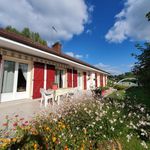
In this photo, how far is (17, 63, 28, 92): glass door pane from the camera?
7758 mm

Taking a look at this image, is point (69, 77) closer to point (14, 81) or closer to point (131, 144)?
point (14, 81)

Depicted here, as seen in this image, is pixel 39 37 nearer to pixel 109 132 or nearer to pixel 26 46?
pixel 26 46

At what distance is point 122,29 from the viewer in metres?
10.5

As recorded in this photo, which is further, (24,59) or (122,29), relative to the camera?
(122,29)

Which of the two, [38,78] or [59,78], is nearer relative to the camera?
[38,78]

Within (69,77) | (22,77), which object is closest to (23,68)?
(22,77)

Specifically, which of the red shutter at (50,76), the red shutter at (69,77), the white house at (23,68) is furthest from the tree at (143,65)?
the red shutter at (69,77)

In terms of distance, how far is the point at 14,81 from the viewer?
7301 millimetres

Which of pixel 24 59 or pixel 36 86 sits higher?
pixel 24 59

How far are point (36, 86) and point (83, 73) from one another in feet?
31.3

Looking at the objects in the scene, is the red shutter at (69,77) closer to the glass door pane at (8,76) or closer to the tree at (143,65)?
Answer: the glass door pane at (8,76)

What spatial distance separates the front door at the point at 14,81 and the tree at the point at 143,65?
6.33 metres

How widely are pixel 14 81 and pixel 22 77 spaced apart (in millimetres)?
742

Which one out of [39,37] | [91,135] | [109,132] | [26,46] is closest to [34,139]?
[91,135]
